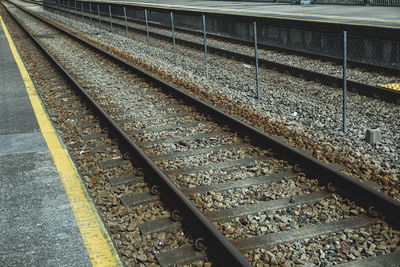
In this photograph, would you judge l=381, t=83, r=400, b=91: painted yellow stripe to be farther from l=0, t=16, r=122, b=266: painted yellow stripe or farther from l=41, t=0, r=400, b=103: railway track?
l=0, t=16, r=122, b=266: painted yellow stripe

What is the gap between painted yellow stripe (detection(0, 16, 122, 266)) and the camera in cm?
439

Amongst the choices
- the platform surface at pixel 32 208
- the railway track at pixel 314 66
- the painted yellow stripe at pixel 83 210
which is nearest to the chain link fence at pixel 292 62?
the railway track at pixel 314 66

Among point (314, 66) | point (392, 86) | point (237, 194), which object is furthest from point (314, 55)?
point (237, 194)

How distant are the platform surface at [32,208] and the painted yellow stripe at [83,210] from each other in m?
0.07

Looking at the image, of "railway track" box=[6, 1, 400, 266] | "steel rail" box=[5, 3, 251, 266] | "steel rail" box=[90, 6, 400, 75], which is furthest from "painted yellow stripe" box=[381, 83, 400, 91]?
"steel rail" box=[5, 3, 251, 266]

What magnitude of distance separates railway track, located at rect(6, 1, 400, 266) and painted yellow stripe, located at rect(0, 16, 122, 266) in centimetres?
40

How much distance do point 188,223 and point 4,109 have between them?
22.2ft

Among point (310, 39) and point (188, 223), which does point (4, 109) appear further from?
point (310, 39)

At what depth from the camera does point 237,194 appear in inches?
225

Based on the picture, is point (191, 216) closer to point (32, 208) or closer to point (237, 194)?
point (237, 194)

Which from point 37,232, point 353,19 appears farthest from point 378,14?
point 37,232

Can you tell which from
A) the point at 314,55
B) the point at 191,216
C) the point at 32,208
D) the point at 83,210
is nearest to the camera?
the point at 191,216

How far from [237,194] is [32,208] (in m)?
2.33

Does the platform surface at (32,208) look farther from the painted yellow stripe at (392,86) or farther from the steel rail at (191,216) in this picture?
the painted yellow stripe at (392,86)
